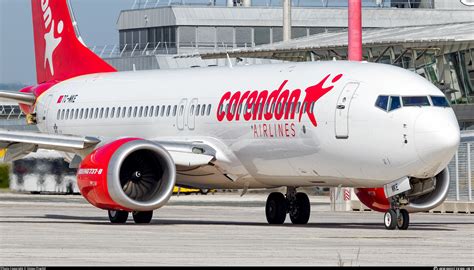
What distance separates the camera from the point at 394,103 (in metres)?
28.6

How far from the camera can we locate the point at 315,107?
97.9ft

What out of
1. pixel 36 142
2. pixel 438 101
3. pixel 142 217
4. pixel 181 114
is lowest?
pixel 142 217

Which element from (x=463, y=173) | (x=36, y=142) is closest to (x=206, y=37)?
(x=463, y=173)

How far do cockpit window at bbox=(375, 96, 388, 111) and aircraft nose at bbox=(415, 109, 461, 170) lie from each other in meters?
0.88

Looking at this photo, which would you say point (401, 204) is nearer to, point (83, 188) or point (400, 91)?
point (400, 91)

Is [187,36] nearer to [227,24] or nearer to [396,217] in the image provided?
[227,24]

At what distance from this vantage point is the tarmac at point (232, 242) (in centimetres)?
1961

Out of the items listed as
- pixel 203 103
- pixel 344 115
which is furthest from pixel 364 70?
pixel 203 103

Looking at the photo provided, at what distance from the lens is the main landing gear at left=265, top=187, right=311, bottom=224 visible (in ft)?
108

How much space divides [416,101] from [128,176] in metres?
7.53

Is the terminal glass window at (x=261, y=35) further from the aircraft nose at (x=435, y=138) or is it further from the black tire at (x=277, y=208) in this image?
the aircraft nose at (x=435, y=138)

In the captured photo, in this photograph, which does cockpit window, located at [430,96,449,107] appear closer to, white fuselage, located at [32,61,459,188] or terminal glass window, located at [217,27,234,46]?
white fuselage, located at [32,61,459,188]

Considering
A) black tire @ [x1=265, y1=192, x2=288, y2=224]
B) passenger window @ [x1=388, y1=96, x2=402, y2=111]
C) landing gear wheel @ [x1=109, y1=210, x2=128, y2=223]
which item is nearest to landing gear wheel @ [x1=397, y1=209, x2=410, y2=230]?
passenger window @ [x1=388, y1=96, x2=402, y2=111]

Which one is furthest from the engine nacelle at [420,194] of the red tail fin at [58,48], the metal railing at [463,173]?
the metal railing at [463,173]
